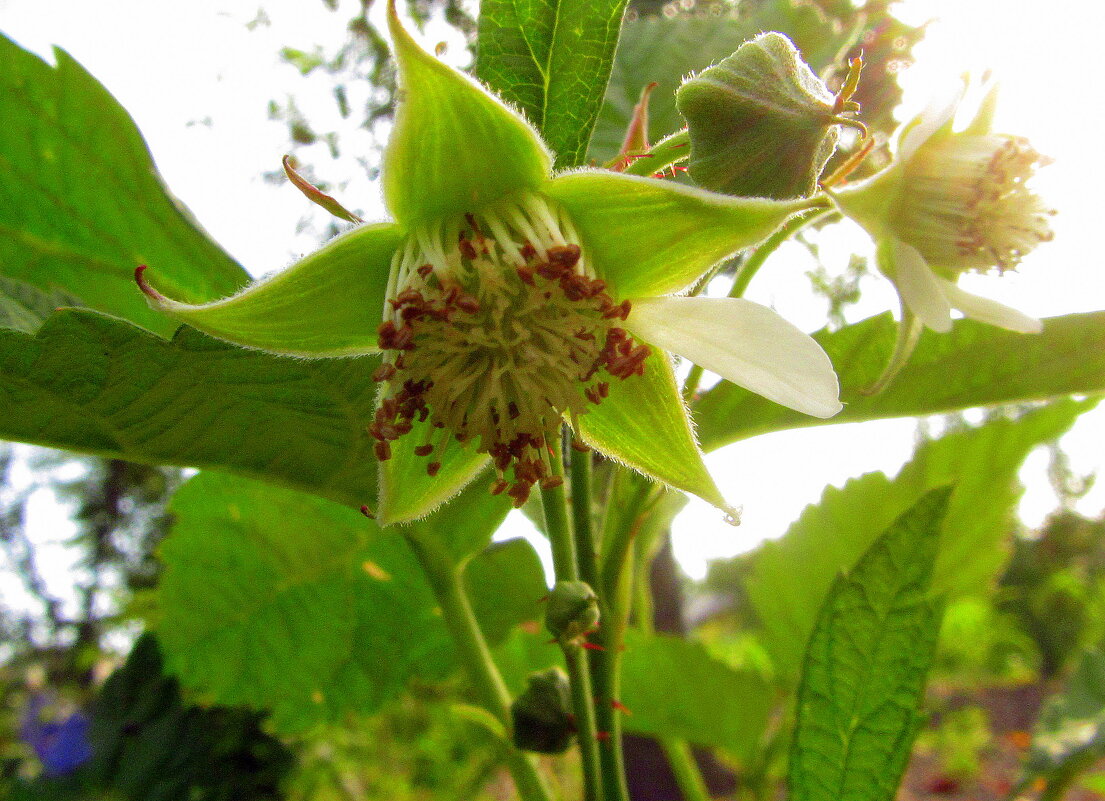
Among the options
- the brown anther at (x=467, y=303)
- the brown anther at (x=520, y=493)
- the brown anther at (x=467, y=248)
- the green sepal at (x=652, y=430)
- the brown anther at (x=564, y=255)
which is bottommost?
the brown anther at (x=520, y=493)

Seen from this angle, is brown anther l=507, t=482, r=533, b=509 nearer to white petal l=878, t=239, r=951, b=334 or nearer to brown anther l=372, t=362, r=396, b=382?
brown anther l=372, t=362, r=396, b=382

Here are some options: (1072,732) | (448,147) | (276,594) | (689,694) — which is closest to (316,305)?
(448,147)

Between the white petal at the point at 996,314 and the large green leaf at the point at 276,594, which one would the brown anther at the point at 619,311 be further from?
the large green leaf at the point at 276,594

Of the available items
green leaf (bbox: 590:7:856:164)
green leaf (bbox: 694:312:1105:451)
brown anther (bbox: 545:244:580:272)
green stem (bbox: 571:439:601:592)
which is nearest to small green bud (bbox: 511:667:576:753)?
green stem (bbox: 571:439:601:592)

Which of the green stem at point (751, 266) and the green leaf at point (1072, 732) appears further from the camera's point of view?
the green leaf at point (1072, 732)

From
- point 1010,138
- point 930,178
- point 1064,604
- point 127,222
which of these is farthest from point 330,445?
point 1064,604

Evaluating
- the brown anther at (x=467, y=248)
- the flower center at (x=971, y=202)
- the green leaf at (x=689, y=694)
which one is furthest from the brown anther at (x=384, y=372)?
the green leaf at (x=689, y=694)
